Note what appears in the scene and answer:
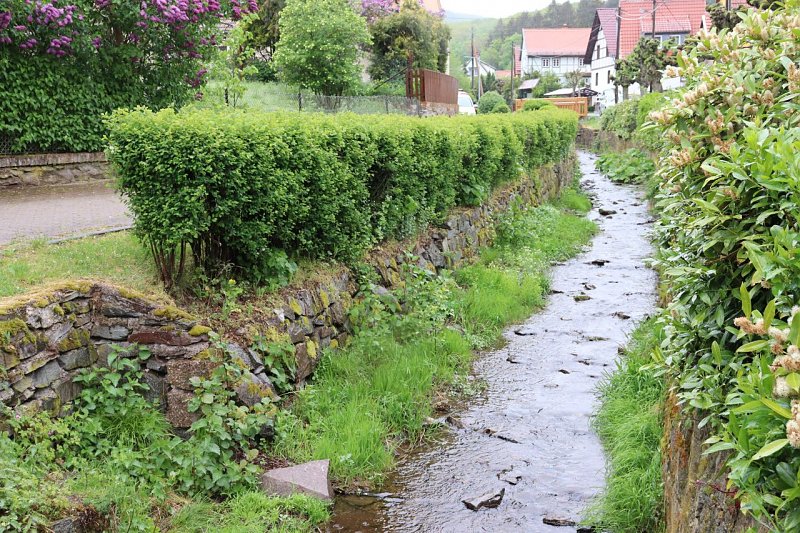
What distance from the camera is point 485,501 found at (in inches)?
205

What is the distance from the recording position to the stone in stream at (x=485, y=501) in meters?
5.17

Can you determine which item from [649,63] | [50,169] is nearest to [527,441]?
[50,169]

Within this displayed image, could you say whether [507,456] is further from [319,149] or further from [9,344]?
[9,344]

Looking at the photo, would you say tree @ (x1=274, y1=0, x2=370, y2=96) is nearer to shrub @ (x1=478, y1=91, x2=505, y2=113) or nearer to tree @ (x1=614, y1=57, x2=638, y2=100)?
tree @ (x1=614, y1=57, x2=638, y2=100)

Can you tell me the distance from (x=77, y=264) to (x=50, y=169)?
21.1 feet

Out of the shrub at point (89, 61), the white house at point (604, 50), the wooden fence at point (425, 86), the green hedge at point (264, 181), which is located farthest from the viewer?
the white house at point (604, 50)

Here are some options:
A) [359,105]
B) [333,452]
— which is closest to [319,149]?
[333,452]

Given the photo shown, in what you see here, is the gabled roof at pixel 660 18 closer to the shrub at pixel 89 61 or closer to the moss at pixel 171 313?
the shrub at pixel 89 61

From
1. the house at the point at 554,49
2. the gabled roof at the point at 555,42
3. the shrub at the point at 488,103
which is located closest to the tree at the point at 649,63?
the shrub at the point at 488,103

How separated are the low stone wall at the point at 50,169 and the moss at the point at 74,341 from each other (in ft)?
22.1

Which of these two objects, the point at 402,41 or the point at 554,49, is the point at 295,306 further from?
the point at 554,49

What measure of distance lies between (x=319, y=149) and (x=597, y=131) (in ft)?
113

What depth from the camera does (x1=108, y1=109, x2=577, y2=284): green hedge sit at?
5.59 m

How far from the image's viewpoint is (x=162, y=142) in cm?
552
